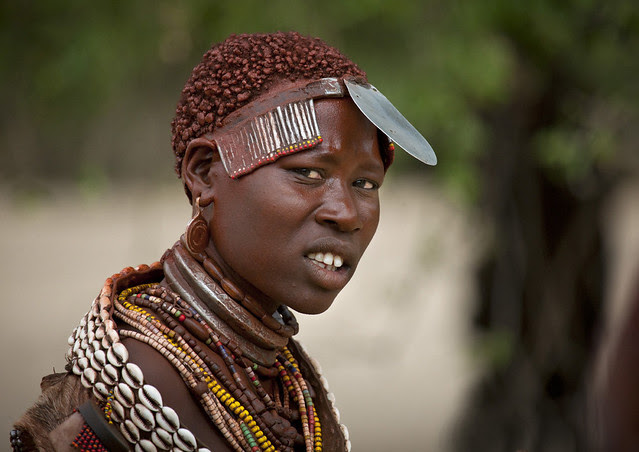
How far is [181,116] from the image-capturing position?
8.59ft

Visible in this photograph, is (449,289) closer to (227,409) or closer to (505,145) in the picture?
(505,145)

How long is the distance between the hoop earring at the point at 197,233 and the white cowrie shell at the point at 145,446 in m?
0.55

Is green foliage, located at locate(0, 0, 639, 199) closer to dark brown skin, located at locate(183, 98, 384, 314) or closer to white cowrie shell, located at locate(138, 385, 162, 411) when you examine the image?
dark brown skin, located at locate(183, 98, 384, 314)

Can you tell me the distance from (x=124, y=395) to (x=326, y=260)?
648 mm

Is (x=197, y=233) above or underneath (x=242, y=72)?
underneath

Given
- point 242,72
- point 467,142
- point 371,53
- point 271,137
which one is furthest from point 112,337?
point 467,142

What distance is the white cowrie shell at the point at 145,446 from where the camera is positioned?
224cm

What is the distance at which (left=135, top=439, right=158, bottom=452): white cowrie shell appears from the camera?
2244 mm

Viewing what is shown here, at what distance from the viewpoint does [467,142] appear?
5.17 meters

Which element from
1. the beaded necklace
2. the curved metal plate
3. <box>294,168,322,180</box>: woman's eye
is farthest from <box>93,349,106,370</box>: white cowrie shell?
the curved metal plate

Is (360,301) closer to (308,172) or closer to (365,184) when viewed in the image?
(365,184)

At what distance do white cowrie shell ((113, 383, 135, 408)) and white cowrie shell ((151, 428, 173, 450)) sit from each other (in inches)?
3.7

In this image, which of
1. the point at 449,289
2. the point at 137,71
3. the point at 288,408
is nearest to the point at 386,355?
the point at 449,289

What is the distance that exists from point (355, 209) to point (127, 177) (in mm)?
9170
